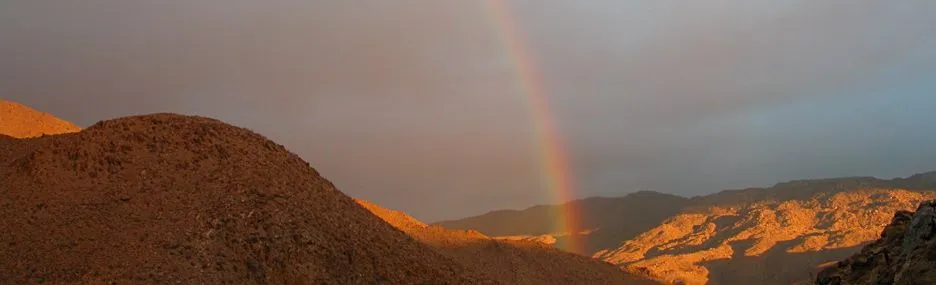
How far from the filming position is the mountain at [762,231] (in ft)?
293

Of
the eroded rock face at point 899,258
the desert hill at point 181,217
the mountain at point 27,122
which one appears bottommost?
the eroded rock face at point 899,258

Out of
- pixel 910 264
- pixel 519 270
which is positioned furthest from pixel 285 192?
pixel 519 270

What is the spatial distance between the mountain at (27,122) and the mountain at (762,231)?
150ft

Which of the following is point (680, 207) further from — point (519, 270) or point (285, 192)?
point (285, 192)

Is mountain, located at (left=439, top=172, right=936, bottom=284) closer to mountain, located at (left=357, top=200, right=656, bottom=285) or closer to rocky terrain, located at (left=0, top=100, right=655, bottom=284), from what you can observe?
mountain, located at (left=357, top=200, right=656, bottom=285)

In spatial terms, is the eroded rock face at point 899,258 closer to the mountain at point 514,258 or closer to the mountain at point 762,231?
the mountain at point 514,258

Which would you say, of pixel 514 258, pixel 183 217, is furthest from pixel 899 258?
pixel 514 258

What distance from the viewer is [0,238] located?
18516 mm

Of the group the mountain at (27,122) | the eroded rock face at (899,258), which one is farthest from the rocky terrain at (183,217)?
the mountain at (27,122)

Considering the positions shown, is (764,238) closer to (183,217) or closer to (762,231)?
(762,231)

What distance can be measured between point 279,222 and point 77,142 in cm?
795

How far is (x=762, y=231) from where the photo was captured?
11888 cm

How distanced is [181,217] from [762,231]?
116 metres

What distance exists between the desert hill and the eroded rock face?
12430 mm
